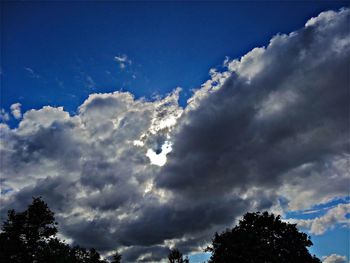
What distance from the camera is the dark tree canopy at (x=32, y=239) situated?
5794cm

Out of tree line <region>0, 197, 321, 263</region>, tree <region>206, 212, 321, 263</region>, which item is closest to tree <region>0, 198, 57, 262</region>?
tree line <region>0, 197, 321, 263</region>

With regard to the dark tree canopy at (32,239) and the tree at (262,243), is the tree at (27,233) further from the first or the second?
the tree at (262,243)

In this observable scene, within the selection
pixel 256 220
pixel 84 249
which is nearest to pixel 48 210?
pixel 256 220

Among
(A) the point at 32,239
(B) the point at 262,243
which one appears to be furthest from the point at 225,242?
(A) the point at 32,239

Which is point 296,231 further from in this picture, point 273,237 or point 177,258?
point 177,258

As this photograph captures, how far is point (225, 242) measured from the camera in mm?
65062

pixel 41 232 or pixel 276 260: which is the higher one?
pixel 41 232

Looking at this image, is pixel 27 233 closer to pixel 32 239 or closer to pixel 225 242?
pixel 32 239

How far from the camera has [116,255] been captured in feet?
349

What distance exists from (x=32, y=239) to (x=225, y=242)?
3333 centimetres

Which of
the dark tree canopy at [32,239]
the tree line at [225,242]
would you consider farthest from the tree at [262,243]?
the dark tree canopy at [32,239]

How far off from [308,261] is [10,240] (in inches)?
1935

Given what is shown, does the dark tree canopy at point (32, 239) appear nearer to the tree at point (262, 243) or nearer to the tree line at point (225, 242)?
the tree line at point (225, 242)

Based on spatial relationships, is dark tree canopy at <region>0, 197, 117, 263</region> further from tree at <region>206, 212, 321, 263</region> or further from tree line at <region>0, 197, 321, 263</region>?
tree at <region>206, 212, 321, 263</region>
